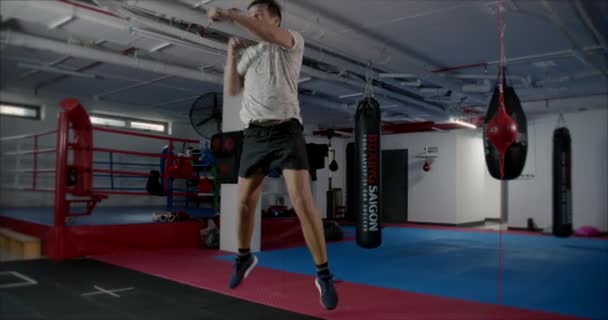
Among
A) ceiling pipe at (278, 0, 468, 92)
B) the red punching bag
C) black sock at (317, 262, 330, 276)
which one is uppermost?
ceiling pipe at (278, 0, 468, 92)

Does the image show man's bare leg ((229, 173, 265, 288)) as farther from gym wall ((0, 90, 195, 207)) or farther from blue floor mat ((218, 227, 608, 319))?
blue floor mat ((218, 227, 608, 319))

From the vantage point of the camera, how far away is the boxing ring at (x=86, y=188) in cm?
67

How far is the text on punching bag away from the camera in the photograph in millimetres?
2541

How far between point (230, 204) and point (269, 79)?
3571 mm

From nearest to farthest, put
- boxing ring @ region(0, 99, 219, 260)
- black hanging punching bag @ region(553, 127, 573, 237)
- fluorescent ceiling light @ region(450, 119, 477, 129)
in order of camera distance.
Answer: boxing ring @ region(0, 99, 219, 260), black hanging punching bag @ region(553, 127, 573, 237), fluorescent ceiling light @ region(450, 119, 477, 129)

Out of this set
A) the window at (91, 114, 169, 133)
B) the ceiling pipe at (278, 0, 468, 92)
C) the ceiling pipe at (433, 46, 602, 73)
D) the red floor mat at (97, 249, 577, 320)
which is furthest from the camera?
the ceiling pipe at (433, 46, 602, 73)

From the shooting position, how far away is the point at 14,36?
0.51 meters

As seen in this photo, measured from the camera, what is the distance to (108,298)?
8.85ft

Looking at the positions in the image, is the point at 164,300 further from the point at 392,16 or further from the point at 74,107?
the point at 392,16

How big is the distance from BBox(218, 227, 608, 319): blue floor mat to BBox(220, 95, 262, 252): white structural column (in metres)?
0.32

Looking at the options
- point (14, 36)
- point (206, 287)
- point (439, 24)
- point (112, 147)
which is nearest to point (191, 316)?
point (206, 287)

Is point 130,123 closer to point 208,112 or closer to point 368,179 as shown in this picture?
point 368,179

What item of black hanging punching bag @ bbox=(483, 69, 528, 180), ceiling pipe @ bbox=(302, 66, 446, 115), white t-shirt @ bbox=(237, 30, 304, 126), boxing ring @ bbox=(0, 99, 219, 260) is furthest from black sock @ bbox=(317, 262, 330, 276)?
ceiling pipe @ bbox=(302, 66, 446, 115)

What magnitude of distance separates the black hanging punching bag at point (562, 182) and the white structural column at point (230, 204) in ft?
9.07
